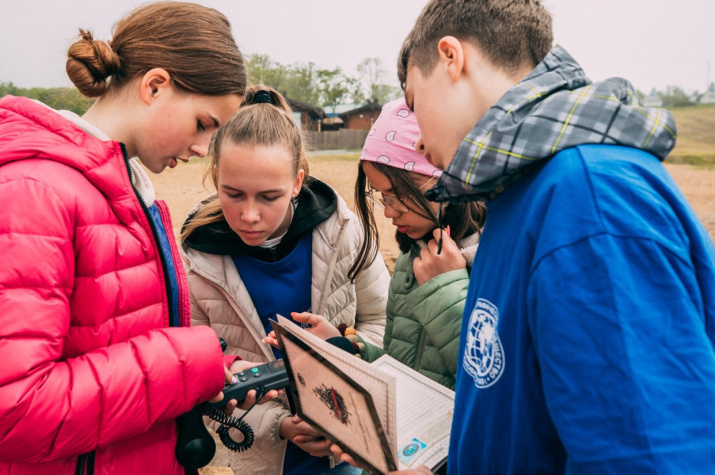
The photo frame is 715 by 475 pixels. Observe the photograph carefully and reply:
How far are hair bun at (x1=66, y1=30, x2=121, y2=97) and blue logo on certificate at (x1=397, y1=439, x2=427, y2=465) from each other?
141 cm

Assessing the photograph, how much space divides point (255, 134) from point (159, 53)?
2.04ft

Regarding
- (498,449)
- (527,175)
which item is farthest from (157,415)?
(527,175)

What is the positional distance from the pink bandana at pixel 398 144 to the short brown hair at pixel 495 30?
2.96ft

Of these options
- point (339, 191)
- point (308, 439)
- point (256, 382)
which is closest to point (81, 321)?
point (256, 382)

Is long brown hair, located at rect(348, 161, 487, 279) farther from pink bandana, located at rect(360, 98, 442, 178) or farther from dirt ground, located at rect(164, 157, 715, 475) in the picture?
dirt ground, located at rect(164, 157, 715, 475)

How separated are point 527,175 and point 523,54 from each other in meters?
0.32

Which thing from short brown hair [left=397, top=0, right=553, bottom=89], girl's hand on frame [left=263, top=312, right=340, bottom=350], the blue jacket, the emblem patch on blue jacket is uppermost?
short brown hair [left=397, top=0, right=553, bottom=89]

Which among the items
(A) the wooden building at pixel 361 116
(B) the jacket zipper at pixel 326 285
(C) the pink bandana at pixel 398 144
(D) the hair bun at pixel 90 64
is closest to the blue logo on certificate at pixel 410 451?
(B) the jacket zipper at pixel 326 285

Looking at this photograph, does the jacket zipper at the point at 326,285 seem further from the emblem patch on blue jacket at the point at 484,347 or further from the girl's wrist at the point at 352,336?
the emblem patch on blue jacket at the point at 484,347

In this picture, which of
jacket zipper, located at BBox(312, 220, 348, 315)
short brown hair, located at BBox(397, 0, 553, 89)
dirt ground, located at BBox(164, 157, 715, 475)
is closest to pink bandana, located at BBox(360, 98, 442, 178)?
jacket zipper, located at BBox(312, 220, 348, 315)

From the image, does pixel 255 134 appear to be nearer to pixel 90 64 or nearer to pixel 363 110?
pixel 90 64

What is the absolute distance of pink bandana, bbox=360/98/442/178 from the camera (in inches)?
80.1

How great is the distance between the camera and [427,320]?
1.71 m

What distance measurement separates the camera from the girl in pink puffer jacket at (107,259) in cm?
111
